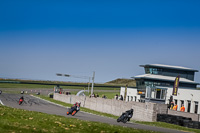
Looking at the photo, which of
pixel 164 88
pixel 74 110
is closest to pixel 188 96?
pixel 164 88

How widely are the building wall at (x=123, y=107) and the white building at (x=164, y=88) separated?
10.8 m

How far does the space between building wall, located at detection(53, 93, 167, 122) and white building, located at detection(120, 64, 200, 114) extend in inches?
424

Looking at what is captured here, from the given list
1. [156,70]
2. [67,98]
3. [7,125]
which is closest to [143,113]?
[7,125]

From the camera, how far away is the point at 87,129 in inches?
630

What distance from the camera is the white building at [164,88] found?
51375 mm

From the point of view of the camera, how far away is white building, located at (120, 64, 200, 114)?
5138 centimetres

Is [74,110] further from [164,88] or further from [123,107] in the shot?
[164,88]

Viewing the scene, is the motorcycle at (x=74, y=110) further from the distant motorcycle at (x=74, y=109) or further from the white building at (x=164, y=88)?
the white building at (x=164, y=88)

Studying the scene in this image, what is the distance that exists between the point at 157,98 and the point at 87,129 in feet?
144

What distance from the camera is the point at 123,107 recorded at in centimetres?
4016

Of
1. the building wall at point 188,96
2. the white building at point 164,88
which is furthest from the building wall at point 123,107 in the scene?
the building wall at point 188,96

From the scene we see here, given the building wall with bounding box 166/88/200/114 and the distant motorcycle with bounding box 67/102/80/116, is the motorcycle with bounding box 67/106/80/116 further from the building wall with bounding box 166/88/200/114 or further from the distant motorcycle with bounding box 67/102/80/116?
the building wall with bounding box 166/88/200/114

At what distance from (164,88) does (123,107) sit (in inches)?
855

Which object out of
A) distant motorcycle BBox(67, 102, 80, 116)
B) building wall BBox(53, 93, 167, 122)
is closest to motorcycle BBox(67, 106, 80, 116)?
distant motorcycle BBox(67, 102, 80, 116)
